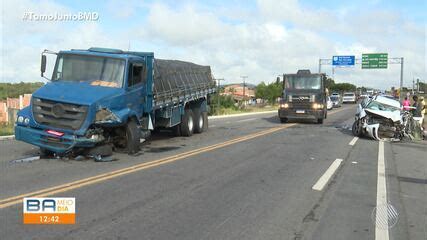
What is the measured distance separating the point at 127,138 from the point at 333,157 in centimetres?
532

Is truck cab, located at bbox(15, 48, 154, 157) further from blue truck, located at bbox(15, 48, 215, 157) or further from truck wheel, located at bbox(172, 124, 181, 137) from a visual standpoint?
truck wheel, located at bbox(172, 124, 181, 137)

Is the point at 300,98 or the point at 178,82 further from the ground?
the point at 178,82

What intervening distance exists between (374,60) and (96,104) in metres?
65.7

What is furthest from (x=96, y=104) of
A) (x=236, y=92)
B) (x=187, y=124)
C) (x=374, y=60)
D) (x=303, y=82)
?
(x=236, y=92)

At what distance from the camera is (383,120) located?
17797 mm

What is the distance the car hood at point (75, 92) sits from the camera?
10.5 meters

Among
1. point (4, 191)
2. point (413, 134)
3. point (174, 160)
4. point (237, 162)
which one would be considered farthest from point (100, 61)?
point (413, 134)

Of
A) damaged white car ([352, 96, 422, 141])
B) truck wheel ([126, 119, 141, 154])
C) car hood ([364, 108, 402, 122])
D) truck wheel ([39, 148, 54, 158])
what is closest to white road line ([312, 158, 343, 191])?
truck wheel ([126, 119, 141, 154])

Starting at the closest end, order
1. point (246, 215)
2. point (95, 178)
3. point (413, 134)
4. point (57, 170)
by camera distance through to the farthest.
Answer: point (246, 215) → point (95, 178) → point (57, 170) → point (413, 134)

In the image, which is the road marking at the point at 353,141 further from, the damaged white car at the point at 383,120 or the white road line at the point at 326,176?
the white road line at the point at 326,176

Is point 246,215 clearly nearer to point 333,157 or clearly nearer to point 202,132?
point 333,157

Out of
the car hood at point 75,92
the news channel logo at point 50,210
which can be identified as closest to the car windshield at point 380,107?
the car hood at point 75,92

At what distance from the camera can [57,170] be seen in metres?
9.28

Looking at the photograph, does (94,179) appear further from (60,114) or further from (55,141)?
(60,114)
